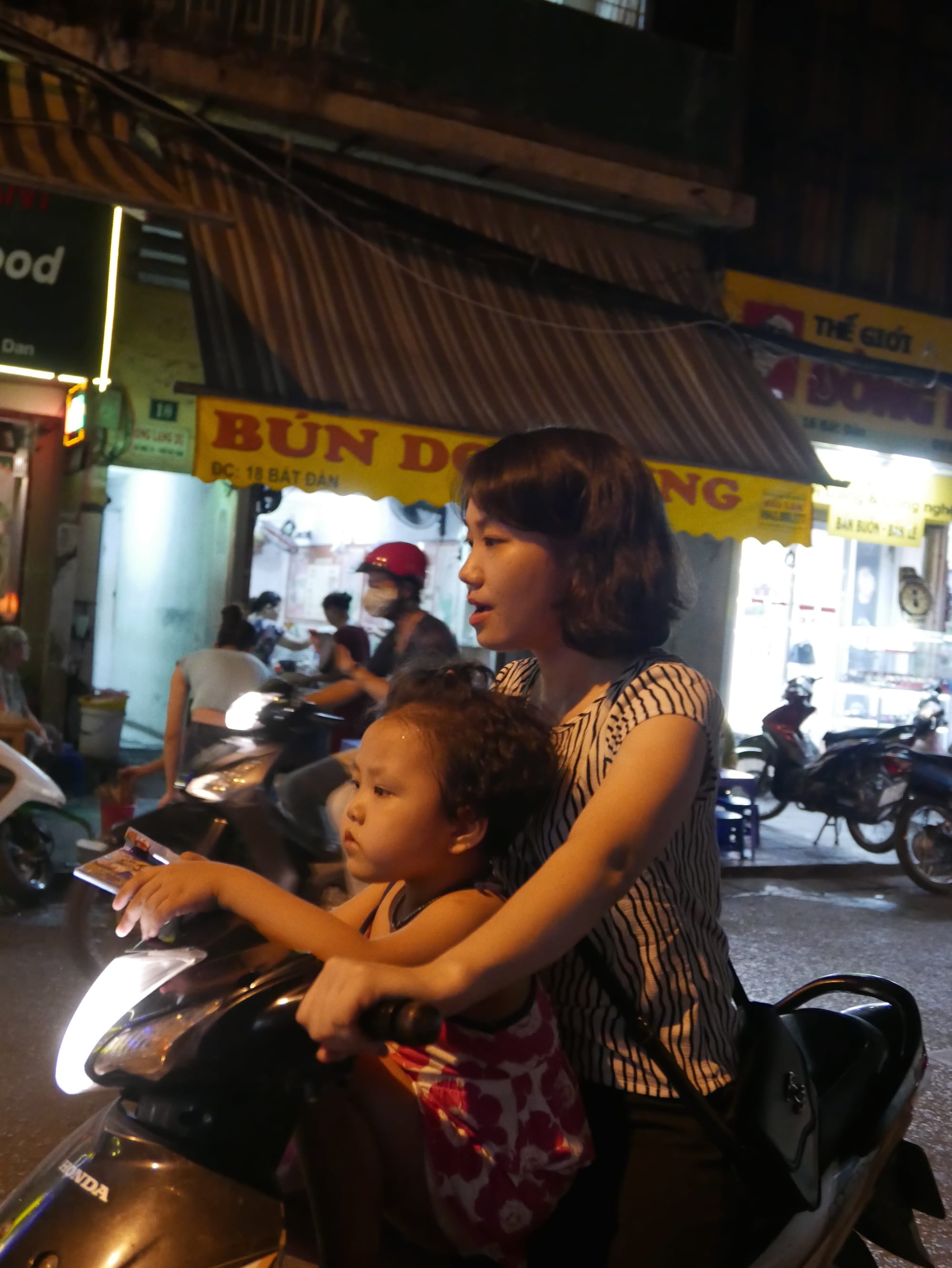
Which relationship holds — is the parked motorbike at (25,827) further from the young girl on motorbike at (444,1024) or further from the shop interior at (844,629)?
the shop interior at (844,629)

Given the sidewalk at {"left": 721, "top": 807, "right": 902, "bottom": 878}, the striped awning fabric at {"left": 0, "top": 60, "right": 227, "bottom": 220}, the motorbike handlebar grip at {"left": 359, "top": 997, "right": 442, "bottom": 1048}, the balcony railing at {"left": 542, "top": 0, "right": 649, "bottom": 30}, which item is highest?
the balcony railing at {"left": 542, "top": 0, "right": 649, "bottom": 30}

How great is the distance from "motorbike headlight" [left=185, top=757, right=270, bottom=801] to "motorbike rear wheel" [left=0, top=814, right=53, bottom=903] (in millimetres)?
1809

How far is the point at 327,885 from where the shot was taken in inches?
201

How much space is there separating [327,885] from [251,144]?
541cm

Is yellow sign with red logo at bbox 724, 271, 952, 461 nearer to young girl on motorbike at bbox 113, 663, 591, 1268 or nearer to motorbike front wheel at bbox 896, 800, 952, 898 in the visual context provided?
motorbike front wheel at bbox 896, 800, 952, 898

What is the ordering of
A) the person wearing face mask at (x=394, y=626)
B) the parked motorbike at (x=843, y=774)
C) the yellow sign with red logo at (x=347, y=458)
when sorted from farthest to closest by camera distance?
the parked motorbike at (x=843, y=774) → the yellow sign with red logo at (x=347, y=458) → the person wearing face mask at (x=394, y=626)

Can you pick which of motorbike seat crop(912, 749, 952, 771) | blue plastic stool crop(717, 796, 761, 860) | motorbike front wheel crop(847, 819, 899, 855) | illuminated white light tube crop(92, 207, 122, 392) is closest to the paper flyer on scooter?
illuminated white light tube crop(92, 207, 122, 392)

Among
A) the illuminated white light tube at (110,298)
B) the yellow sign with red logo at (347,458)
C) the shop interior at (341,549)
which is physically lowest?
the shop interior at (341,549)

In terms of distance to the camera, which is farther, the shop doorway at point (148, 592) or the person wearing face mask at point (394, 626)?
the shop doorway at point (148, 592)

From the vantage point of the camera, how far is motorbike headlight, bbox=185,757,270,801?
5.09 metres

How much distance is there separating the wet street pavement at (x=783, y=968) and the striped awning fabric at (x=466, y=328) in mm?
3036

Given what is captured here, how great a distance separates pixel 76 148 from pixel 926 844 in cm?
723

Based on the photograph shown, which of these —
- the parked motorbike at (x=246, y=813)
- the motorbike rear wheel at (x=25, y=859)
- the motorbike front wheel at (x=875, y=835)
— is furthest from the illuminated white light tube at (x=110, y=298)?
the motorbike front wheel at (x=875, y=835)

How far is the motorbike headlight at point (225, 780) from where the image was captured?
5.09 metres
